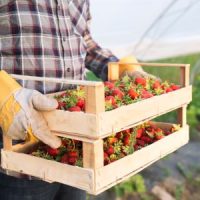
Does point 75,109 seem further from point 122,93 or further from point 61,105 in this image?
point 122,93

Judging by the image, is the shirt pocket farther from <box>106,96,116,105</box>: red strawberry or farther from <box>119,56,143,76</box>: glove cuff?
<box>106,96,116,105</box>: red strawberry

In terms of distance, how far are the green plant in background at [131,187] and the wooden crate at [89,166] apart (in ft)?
5.54

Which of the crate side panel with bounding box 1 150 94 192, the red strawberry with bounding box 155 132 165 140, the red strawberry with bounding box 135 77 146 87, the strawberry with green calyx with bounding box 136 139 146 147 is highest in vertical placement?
the red strawberry with bounding box 135 77 146 87

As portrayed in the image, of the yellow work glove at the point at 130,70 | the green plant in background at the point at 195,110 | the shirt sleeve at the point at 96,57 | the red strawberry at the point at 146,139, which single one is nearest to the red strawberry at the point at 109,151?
the red strawberry at the point at 146,139

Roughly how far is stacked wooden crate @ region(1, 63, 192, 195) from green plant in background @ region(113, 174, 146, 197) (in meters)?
1.71

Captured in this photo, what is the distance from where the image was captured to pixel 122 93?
1978 millimetres

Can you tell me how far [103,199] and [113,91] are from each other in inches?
71.3

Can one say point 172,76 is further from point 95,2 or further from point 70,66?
point 70,66

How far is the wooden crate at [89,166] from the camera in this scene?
175cm

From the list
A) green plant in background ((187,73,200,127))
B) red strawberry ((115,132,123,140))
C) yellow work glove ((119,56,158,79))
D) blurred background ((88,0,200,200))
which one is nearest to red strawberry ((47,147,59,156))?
red strawberry ((115,132,123,140))

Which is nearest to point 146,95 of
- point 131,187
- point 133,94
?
point 133,94

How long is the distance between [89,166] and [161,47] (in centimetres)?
323

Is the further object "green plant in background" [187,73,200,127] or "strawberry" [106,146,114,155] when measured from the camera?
"green plant in background" [187,73,200,127]

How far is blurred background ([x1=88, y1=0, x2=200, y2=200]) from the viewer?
3.90 meters
